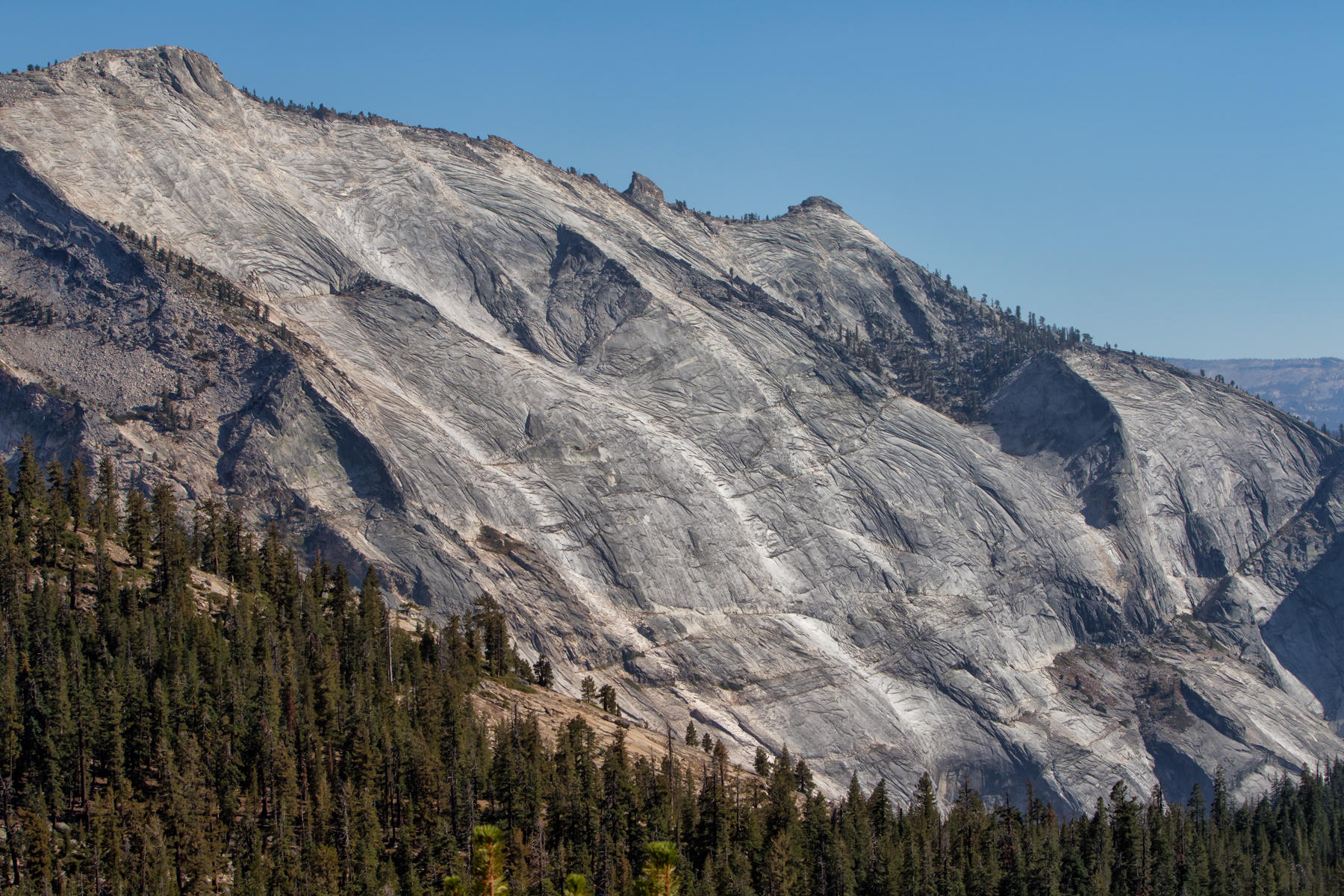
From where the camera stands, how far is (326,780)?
87688 millimetres

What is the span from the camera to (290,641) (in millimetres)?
103438

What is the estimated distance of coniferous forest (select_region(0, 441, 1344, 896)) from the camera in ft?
259

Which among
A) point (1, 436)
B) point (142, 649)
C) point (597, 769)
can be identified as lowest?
point (597, 769)

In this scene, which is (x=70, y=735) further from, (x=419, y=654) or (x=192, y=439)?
(x=192, y=439)

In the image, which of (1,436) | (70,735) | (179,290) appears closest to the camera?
(70,735)

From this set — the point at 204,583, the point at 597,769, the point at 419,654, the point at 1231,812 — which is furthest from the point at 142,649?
the point at 1231,812

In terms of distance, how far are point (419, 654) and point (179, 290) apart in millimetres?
104292

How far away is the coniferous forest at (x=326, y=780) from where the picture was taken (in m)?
78.9

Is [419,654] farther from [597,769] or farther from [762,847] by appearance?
[762,847]

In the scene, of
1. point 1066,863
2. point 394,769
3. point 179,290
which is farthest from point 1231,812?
point 179,290

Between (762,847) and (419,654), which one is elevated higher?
(419,654)

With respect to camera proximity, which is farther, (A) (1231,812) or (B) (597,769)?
(A) (1231,812)

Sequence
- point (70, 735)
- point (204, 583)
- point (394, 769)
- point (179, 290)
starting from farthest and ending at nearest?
point (179, 290), point (204, 583), point (394, 769), point (70, 735)

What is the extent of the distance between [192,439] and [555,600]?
A: 59670 millimetres
